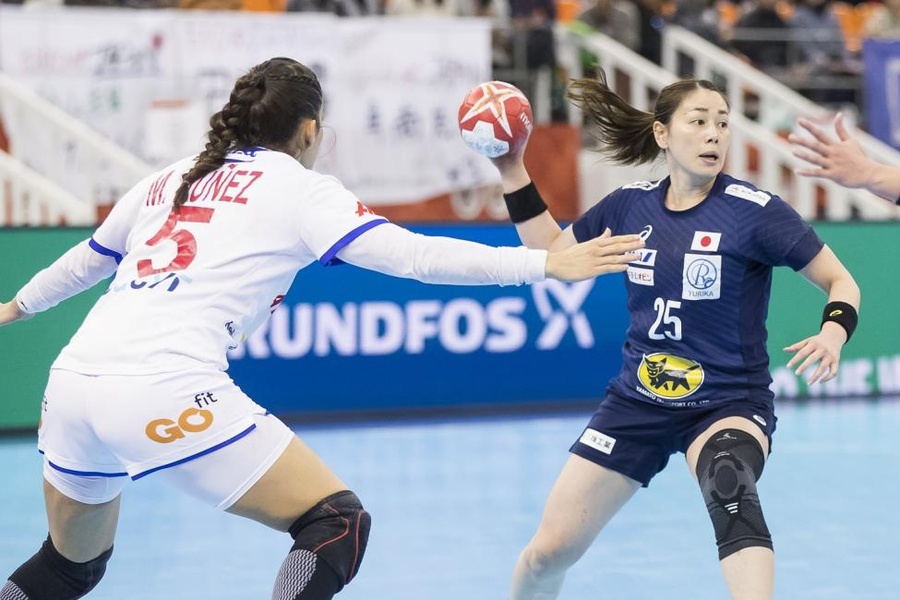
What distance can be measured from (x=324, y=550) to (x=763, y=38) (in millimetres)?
11832

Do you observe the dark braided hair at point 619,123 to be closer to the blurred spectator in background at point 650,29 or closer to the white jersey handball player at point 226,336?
the white jersey handball player at point 226,336

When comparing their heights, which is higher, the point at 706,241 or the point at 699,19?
the point at 699,19

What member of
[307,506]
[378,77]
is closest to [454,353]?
[378,77]

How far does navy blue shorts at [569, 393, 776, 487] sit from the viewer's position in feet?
13.3

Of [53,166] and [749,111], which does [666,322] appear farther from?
[749,111]

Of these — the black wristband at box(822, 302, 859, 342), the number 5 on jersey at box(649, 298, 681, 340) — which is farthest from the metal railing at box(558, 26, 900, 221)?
the black wristband at box(822, 302, 859, 342)

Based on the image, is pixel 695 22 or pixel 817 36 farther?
pixel 817 36

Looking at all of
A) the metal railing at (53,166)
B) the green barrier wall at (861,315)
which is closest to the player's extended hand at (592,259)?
the green barrier wall at (861,315)

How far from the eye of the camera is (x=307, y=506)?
11.1 ft

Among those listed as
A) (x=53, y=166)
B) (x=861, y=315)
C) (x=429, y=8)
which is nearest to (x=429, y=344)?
(x=53, y=166)

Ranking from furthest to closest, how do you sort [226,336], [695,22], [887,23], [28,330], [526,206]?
1. [887,23]
2. [695,22]
3. [28,330]
4. [526,206]
5. [226,336]

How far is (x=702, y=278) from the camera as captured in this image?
4086 mm

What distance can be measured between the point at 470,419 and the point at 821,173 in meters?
5.98

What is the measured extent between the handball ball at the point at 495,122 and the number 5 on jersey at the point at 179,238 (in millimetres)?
1242
